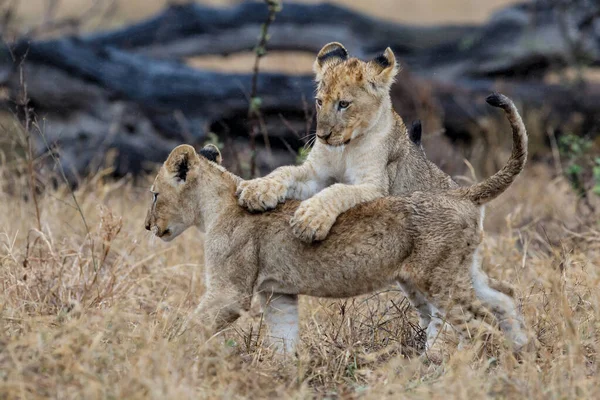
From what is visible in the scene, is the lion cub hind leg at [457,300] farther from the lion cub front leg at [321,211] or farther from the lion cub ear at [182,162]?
the lion cub ear at [182,162]

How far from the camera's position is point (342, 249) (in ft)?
16.8

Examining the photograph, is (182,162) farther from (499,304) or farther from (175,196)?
(499,304)

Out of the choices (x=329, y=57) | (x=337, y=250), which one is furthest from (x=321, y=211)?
(x=329, y=57)

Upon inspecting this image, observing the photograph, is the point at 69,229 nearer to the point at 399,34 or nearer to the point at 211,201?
the point at 211,201

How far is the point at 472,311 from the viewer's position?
502cm

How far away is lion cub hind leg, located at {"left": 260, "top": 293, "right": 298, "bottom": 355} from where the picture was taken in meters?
5.35

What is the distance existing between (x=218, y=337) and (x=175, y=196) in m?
0.91

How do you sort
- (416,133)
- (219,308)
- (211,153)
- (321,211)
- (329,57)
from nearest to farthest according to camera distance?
(219,308), (321,211), (211,153), (329,57), (416,133)

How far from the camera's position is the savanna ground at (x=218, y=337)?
13.7ft

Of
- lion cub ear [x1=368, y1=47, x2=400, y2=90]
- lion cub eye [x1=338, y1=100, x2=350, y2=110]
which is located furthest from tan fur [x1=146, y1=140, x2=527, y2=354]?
lion cub ear [x1=368, y1=47, x2=400, y2=90]

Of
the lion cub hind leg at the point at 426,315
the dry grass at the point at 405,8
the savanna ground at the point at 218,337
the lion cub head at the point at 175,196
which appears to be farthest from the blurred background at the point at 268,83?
the dry grass at the point at 405,8

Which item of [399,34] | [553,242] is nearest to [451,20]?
[399,34]

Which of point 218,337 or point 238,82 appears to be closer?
point 218,337

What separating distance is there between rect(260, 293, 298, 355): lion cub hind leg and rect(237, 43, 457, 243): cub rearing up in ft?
1.97
